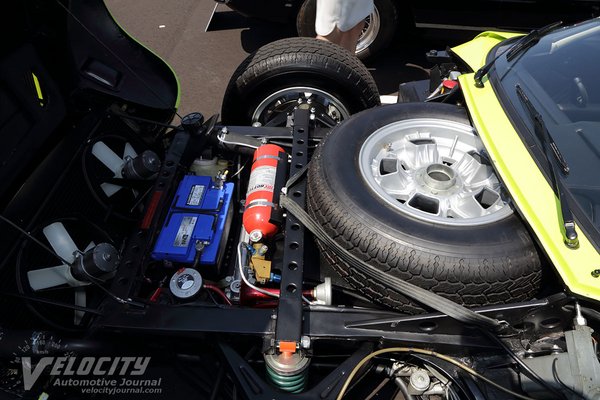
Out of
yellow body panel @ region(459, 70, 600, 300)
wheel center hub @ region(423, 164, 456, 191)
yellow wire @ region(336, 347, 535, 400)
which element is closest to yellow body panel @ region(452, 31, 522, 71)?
yellow body panel @ region(459, 70, 600, 300)

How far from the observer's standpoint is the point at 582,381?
1552 mm

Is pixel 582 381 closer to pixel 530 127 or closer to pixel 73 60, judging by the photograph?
pixel 530 127

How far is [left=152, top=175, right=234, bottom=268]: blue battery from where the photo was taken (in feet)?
7.07

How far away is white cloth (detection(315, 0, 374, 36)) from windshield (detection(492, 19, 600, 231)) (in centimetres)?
138

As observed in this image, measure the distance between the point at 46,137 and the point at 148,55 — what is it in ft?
2.95

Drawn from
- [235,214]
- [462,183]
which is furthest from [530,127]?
[235,214]

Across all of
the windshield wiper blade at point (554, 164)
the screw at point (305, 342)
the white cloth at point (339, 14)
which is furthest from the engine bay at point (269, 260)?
the white cloth at point (339, 14)

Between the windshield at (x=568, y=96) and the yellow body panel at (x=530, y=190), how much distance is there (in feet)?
0.17

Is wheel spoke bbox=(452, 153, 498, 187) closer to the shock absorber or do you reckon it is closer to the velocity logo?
the shock absorber

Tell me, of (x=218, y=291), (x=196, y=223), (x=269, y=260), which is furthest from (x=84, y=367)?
(x=269, y=260)

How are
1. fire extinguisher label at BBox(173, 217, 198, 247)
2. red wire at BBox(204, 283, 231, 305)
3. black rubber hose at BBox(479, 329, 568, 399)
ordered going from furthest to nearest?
fire extinguisher label at BBox(173, 217, 198, 247)
red wire at BBox(204, 283, 231, 305)
black rubber hose at BBox(479, 329, 568, 399)

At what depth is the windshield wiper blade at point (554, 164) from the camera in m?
1.57

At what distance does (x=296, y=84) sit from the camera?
285 centimetres

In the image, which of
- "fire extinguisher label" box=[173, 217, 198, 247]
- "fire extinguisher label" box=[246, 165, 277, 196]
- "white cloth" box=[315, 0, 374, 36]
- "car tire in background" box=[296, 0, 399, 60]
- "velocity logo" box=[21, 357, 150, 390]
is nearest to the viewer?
"velocity logo" box=[21, 357, 150, 390]
